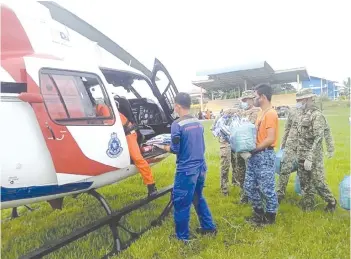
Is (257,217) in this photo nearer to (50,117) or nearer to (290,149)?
(290,149)

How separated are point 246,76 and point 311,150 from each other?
36817 millimetres

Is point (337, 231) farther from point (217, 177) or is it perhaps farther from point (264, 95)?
point (217, 177)

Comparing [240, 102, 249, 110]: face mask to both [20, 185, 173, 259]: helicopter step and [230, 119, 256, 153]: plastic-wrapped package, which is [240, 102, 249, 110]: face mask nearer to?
[230, 119, 256, 153]: plastic-wrapped package

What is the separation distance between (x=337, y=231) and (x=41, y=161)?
3.50 meters

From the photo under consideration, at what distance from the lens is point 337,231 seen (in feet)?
14.3

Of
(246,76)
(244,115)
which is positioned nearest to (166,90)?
(244,115)

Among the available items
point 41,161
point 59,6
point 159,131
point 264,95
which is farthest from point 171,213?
point 59,6

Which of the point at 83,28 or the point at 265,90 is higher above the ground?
the point at 83,28

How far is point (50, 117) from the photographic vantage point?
3248 millimetres

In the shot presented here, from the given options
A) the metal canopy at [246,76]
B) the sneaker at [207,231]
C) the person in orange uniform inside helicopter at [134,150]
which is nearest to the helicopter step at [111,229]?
the person in orange uniform inside helicopter at [134,150]

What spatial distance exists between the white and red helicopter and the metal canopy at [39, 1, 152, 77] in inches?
0.8

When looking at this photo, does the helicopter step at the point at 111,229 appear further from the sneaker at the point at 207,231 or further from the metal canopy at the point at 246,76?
the metal canopy at the point at 246,76

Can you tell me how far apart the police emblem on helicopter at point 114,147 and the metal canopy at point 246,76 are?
3168 cm

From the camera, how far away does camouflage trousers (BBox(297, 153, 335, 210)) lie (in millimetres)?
5000
